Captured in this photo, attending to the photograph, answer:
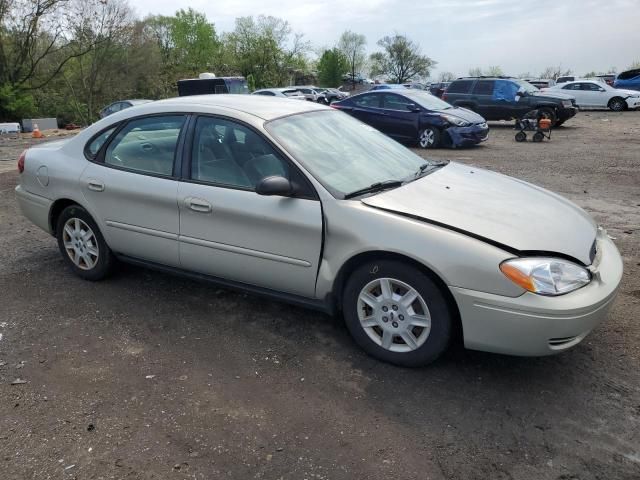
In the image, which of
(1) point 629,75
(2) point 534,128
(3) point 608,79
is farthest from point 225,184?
(3) point 608,79

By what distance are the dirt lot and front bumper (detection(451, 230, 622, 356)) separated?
330 mm

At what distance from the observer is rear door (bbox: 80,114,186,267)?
154 inches

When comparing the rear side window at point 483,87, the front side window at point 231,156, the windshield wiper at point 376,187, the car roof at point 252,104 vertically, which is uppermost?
the rear side window at point 483,87

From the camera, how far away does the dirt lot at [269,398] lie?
247 cm

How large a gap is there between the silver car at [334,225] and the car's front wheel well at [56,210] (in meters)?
0.01

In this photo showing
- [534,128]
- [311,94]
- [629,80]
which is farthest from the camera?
[311,94]

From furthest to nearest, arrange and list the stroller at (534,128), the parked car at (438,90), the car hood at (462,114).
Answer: the parked car at (438,90) < the stroller at (534,128) < the car hood at (462,114)

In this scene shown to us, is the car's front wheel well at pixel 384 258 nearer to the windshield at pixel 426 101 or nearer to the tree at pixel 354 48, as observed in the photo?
the windshield at pixel 426 101

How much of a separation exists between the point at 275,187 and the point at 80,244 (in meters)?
2.24

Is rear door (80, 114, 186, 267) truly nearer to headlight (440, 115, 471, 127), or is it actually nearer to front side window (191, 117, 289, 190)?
front side window (191, 117, 289, 190)

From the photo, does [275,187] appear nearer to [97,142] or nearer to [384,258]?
[384,258]

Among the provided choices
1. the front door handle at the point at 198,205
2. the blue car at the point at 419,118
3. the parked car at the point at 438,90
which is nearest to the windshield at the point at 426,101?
the blue car at the point at 419,118

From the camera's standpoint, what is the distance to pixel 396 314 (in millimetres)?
3119

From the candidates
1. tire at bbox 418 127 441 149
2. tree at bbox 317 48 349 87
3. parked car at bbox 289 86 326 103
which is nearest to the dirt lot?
tire at bbox 418 127 441 149
